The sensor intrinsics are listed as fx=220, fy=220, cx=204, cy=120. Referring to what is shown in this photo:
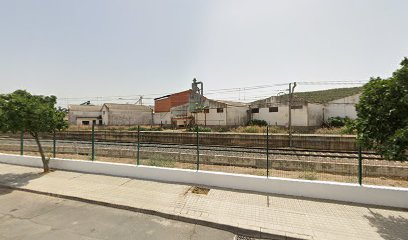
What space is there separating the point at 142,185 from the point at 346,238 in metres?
6.13

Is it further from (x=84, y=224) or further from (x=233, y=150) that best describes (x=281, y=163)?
(x=84, y=224)

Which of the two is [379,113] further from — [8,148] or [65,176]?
[8,148]

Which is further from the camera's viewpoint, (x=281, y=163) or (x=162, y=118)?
(x=162, y=118)

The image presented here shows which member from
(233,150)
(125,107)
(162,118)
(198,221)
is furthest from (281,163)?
(125,107)

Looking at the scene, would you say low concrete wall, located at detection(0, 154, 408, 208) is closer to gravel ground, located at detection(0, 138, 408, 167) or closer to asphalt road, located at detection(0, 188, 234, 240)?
asphalt road, located at detection(0, 188, 234, 240)

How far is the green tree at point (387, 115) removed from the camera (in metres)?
4.83

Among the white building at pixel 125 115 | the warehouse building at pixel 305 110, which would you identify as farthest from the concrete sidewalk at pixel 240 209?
the white building at pixel 125 115

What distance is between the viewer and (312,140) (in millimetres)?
17688

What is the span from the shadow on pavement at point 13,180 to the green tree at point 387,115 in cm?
1117

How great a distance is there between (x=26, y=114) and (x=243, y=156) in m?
10.00

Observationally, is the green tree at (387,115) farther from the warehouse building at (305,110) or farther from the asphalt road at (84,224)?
the warehouse building at (305,110)

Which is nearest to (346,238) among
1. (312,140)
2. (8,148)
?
(312,140)

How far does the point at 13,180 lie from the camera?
858 centimetres

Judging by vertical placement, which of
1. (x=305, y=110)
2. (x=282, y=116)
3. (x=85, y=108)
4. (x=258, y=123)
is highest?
(x=85, y=108)
